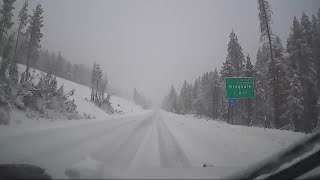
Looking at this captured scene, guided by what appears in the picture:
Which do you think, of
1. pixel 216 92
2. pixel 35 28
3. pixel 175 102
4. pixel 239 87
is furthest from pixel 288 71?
pixel 175 102

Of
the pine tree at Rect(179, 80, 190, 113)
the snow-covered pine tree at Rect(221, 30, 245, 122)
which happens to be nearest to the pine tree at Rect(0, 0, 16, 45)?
the snow-covered pine tree at Rect(221, 30, 245, 122)

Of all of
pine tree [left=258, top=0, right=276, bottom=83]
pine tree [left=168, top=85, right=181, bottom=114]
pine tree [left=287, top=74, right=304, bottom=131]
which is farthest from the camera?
pine tree [left=168, top=85, right=181, bottom=114]

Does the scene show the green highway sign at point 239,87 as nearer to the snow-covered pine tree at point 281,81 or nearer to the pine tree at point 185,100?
the snow-covered pine tree at point 281,81

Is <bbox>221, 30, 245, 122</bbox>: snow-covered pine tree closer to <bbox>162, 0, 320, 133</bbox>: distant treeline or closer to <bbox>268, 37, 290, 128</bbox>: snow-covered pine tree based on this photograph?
<bbox>162, 0, 320, 133</bbox>: distant treeline

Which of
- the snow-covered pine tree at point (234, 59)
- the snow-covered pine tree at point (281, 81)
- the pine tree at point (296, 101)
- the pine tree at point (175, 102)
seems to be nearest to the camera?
the pine tree at point (296, 101)

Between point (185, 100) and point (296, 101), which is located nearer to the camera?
point (296, 101)

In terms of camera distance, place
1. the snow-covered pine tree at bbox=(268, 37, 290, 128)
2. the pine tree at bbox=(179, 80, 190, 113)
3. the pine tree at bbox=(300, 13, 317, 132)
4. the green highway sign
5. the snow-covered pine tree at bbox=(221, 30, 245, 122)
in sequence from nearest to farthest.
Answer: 1. the green highway sign
2. the pine tree at bbox=(300, 13, 317, 132)
3. the snow-covered pine tree at bbox=(268, 37, 290, 128)
4. the snow-covered pine tree at bbox=(221, 30, 245, 122)
5. the pine tree at bbox=(179, 80, 190, 113)

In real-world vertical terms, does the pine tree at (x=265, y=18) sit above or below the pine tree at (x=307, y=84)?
above

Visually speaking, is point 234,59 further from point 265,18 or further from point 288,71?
point 265,18

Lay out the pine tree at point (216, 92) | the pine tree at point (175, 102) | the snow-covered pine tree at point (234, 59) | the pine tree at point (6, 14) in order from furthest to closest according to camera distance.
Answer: the pine tree at point (175, 102) → the pine tree at point (216, 92) → the snow-covered pine tree at point (234, 59) → the pine tree at point (6, 14)

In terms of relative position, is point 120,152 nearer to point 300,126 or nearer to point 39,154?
point 39,154

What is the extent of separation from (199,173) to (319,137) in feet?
5.83

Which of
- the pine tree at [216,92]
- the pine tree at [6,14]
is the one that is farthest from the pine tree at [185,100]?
the pine tree at [6,14]

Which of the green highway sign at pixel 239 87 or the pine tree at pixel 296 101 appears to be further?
the pine tree at pixel 296 101
